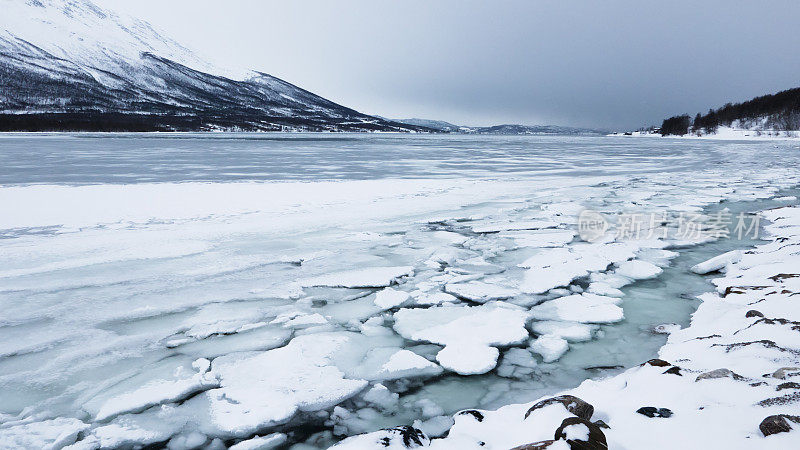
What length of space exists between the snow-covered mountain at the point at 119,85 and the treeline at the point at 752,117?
66533mm

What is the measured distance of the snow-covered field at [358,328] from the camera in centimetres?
199

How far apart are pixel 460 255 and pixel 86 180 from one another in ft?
28.2

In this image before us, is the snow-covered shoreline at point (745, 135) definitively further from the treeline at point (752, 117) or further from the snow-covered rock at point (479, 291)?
the snow-covered rock at point (479, 291)

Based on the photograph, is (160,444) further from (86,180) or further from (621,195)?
(86,180)

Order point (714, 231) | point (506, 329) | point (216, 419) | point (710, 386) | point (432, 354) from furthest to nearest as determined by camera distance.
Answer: point (714, 231), point (506, 329), point (432, 354), point (216, 419), point (710, 386)

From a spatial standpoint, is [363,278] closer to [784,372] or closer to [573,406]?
[573,406]

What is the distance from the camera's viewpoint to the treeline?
2461 inches

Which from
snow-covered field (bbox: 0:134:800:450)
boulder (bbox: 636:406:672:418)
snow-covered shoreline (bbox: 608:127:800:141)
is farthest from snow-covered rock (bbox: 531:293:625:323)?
snow-covered shoreline (bbox: 608:127:800:141)

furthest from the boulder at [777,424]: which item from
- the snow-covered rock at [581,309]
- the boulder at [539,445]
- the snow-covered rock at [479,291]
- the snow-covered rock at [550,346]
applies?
the snow-covered rock at [479,291]

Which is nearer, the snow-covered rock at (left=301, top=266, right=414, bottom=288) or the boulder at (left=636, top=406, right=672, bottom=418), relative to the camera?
the boulder at (left=636, top=406, right=672, bottom=418)

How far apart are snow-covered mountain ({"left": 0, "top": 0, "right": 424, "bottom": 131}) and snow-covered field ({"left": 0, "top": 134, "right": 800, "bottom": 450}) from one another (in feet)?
244

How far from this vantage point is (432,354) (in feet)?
8.83

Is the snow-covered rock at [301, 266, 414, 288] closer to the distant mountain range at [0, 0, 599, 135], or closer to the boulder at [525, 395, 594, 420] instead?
the boulder at [525, 395, 594, 420]

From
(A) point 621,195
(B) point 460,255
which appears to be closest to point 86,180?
(B) point 460,255
